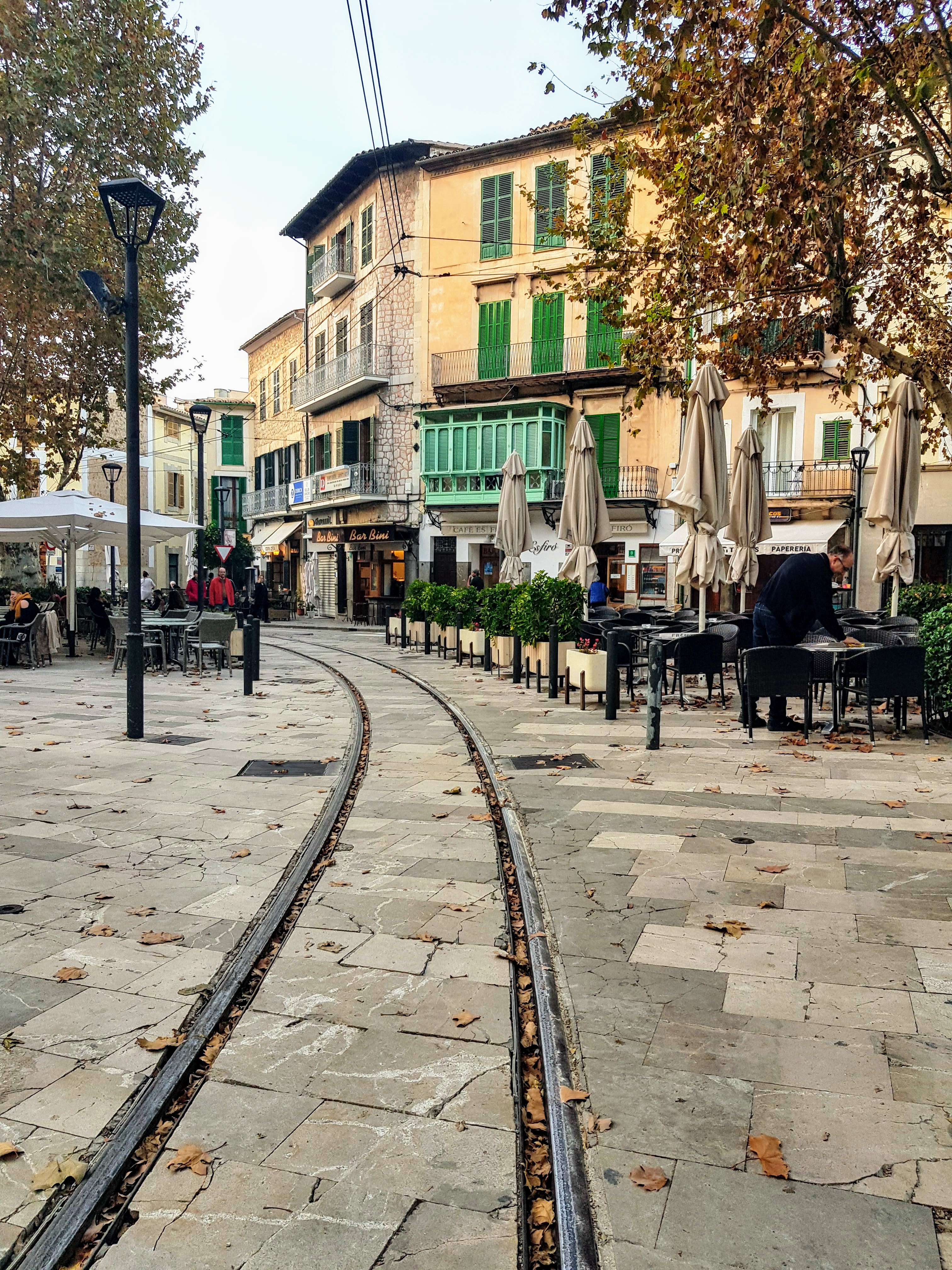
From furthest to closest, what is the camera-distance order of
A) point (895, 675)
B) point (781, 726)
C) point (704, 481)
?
point (704, 481), point (781, 726), point (895, 675)

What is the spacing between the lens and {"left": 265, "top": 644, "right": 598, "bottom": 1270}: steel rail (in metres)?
2.20

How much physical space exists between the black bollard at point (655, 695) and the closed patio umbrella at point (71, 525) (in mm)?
10938

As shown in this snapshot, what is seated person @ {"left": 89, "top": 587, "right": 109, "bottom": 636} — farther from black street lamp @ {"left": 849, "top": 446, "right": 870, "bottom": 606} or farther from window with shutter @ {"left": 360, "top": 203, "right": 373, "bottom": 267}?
window with shutter @ {"left": 360, "top": 203, "right": 373, "bottom": 267}

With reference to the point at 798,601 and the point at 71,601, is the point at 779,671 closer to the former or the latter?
the point at 798,601

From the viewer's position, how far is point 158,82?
1852 cm

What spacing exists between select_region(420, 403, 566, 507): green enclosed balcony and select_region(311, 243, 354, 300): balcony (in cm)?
771

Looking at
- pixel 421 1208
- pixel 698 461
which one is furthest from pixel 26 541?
pixel 421 1208

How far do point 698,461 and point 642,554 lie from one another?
18001 millimetres

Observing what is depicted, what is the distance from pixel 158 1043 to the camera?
10.4 ft

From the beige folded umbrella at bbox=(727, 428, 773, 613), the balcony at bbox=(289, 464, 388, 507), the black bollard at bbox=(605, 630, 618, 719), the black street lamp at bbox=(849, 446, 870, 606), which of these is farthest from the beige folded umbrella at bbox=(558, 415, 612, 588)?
the balcony at bbox=(289, 464, 388, 507)

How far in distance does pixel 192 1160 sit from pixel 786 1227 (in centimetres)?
154

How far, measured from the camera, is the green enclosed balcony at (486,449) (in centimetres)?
3005

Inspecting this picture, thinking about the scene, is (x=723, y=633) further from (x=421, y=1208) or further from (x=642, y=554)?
(x=642, y=554)

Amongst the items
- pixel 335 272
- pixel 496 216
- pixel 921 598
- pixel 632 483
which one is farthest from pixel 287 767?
pixel 335 272
